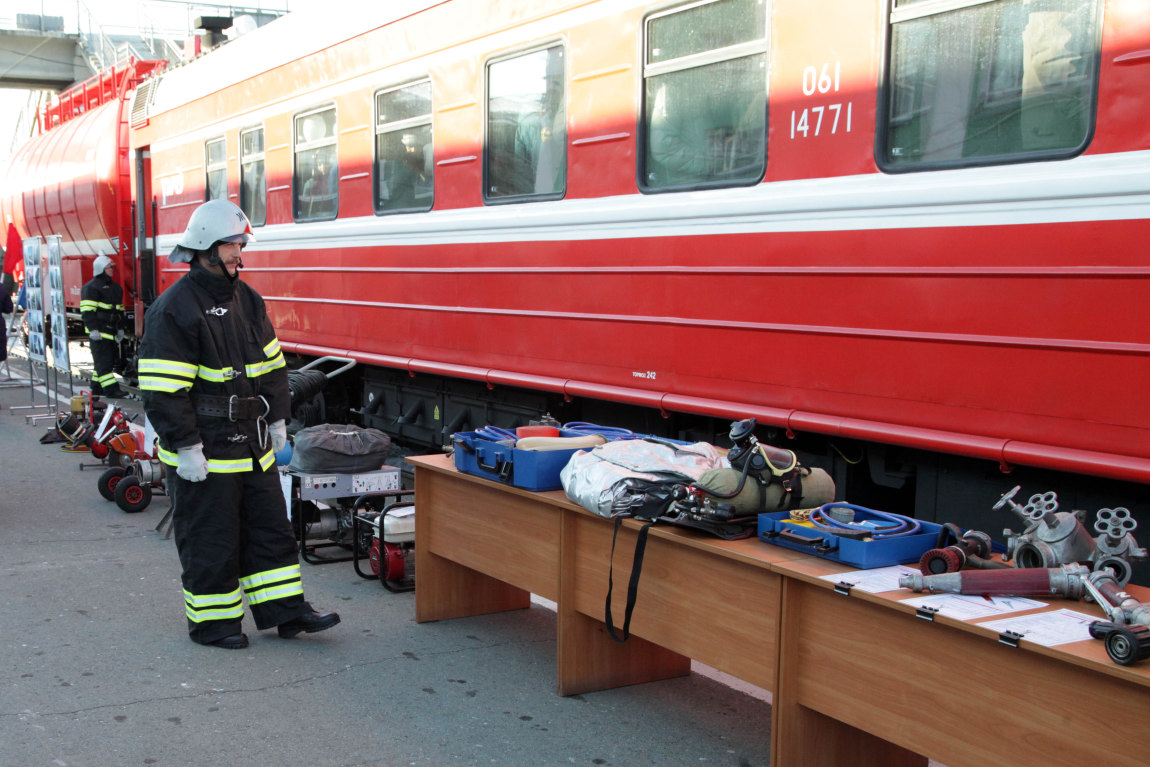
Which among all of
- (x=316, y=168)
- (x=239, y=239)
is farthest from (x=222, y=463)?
(x=316, y=168)

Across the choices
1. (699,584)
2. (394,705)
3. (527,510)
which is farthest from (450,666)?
(699,584)

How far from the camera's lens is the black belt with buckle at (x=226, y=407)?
4.95m

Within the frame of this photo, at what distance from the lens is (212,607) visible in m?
4.93

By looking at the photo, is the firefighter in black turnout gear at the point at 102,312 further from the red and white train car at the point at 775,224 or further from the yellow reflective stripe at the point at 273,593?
the yellow reflective stripe at the point at 273,593

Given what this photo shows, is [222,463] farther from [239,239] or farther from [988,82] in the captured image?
[988,82]

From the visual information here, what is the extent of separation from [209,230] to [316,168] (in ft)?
14.9

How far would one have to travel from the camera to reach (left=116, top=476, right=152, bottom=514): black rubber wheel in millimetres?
7609

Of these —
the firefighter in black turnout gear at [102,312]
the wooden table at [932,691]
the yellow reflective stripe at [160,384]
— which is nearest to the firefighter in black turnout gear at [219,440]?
the yellow reflective stripe at [160,384]

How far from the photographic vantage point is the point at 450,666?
4.75 meters

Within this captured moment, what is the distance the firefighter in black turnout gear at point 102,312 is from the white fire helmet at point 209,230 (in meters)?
9.15

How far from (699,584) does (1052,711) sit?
128 centimetres

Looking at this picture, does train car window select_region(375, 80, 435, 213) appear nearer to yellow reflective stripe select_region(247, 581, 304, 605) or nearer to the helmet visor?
the helmet visor

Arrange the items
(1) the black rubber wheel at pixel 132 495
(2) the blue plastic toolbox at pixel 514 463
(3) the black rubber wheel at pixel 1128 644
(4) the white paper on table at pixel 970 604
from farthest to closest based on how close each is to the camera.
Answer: (1) the black rubber wheel at pixel 132 495 < (2) the blue plastic toolbox at pixel 514 463 < (4) the white paper on table at pixel 970 604 < (3) the black rubber wheel at pixel 1128 644

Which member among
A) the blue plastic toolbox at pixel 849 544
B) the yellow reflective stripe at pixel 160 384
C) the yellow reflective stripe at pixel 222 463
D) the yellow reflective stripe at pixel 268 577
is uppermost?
the yellow reflective stripe at pixel 160 384
